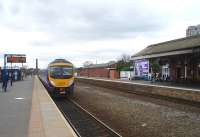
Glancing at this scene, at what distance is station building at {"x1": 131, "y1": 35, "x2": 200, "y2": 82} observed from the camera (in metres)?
38.9

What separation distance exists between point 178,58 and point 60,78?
2247 centimetres

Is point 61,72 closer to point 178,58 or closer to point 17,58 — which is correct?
point 178,58

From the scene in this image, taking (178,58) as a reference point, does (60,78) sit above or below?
below

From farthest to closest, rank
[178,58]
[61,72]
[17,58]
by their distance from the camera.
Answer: [17,58], [178,58], [61,72]

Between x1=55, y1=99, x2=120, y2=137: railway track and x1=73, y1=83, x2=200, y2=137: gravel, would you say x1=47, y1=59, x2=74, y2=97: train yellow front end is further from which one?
x1=55, y1=99, x2=120, y2=137: railway track

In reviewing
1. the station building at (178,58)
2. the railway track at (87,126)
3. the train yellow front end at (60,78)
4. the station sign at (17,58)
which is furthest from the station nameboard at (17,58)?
the railway track at (87,126)

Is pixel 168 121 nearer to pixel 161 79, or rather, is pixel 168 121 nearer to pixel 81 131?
pixel 81 131

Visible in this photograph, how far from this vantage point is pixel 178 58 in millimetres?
47875

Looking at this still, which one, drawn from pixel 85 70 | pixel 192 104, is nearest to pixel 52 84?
pixel 192 104

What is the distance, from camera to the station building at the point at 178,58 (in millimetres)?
38888

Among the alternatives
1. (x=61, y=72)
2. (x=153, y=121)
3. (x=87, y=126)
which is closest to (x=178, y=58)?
(x=61, y=72)

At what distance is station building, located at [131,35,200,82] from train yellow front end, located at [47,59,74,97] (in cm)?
1204

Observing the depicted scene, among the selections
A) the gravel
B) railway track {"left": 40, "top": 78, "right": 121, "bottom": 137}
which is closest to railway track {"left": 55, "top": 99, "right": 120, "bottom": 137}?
railway track {"left": 40, "top": 78, "right": 121, "bottom": 137}

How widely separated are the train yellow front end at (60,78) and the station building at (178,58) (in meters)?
12.0
